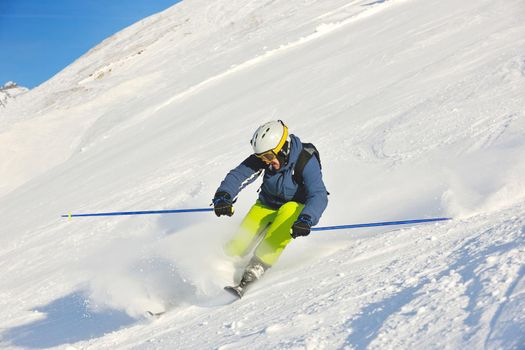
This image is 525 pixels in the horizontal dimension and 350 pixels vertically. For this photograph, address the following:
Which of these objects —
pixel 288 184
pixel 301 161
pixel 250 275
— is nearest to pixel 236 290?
pixel 250 275

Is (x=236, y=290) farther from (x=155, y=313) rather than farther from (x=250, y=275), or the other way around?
(x=155, y=313)

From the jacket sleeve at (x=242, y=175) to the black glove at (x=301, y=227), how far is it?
3.32ft

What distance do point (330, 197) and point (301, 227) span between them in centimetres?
223

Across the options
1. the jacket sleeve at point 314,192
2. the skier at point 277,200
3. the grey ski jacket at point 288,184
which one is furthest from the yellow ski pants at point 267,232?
the jacket sleeve at point 314,192

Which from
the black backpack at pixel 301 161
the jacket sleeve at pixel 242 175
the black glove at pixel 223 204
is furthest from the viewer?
the jacket sleeve at pixel 242 175

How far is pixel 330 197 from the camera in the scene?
22.0 ft

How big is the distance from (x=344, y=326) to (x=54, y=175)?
43.2 ft

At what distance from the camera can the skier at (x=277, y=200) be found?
15.7 feet

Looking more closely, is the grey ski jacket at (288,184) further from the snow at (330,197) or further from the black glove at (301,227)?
the snow at (330,197)

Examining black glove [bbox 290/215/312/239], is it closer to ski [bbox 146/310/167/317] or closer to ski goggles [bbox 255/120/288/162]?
ski goggles [bbox 255/120/288/162]

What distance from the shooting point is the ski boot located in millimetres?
4531

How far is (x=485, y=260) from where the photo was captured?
10.2ft

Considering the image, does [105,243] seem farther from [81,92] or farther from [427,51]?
[81,92]

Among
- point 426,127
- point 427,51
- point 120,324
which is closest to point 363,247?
point 120,324
